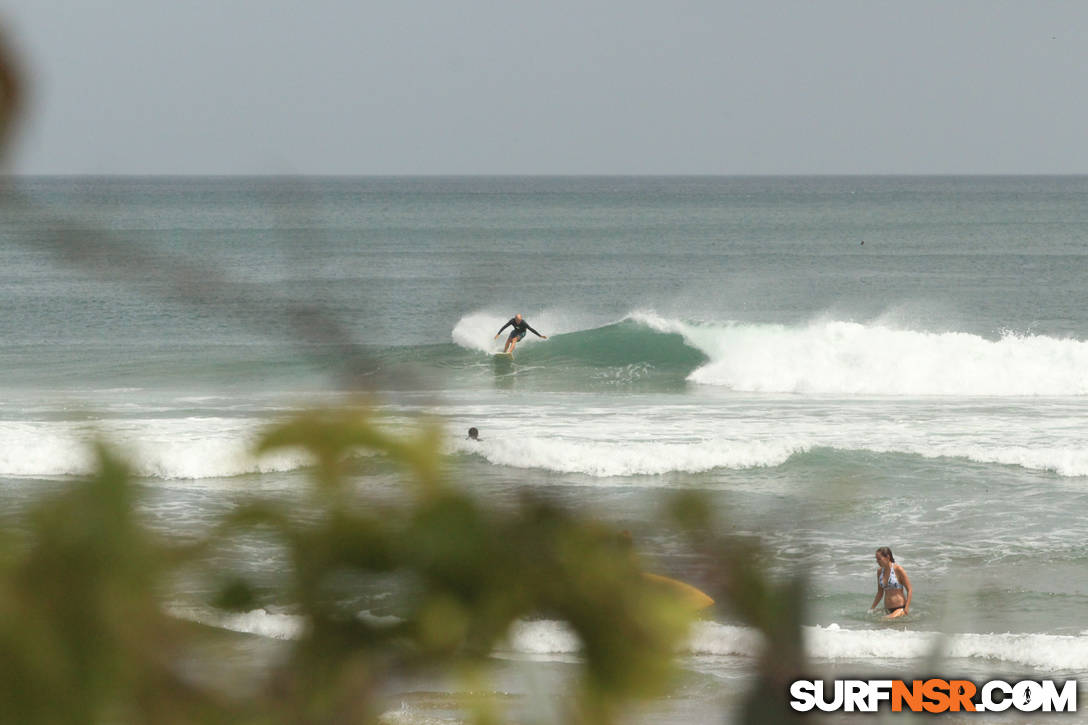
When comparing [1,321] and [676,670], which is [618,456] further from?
[1,321]

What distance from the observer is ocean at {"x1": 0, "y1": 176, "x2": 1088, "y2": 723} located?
440 millimetres

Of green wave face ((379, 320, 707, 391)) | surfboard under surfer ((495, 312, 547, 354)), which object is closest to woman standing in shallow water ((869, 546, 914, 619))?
green wave face ((379, 320, 707, 391))

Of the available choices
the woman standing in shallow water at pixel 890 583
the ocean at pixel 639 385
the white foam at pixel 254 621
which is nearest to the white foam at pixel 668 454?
the ocean at pixel 639 385

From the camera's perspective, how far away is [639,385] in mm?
30812

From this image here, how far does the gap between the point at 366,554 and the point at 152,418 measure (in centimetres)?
2378

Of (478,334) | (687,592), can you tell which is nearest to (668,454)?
(478,334)

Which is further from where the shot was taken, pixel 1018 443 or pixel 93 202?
pixel 1018 443

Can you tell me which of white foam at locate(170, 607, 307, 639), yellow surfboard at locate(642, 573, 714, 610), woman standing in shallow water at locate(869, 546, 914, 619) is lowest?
white foam at locate(170, 607, 307, 639)

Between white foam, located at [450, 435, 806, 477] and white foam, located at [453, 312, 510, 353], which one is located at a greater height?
white foam, located at [453, 312, 510, 353]

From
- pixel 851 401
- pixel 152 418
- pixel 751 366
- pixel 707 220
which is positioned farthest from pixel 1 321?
pixel 707 220

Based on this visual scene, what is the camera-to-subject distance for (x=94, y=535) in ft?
1.22

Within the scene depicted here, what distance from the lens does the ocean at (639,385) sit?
0.44 metres

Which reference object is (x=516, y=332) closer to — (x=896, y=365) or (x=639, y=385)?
(x=639, y=385)

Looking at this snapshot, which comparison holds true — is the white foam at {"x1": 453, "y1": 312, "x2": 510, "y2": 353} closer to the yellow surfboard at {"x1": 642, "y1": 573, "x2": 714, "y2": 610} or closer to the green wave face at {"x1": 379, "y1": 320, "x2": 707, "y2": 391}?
the green wave face at {"x1": 379, "y1": 320, "x2": 707, "y2": 391}
